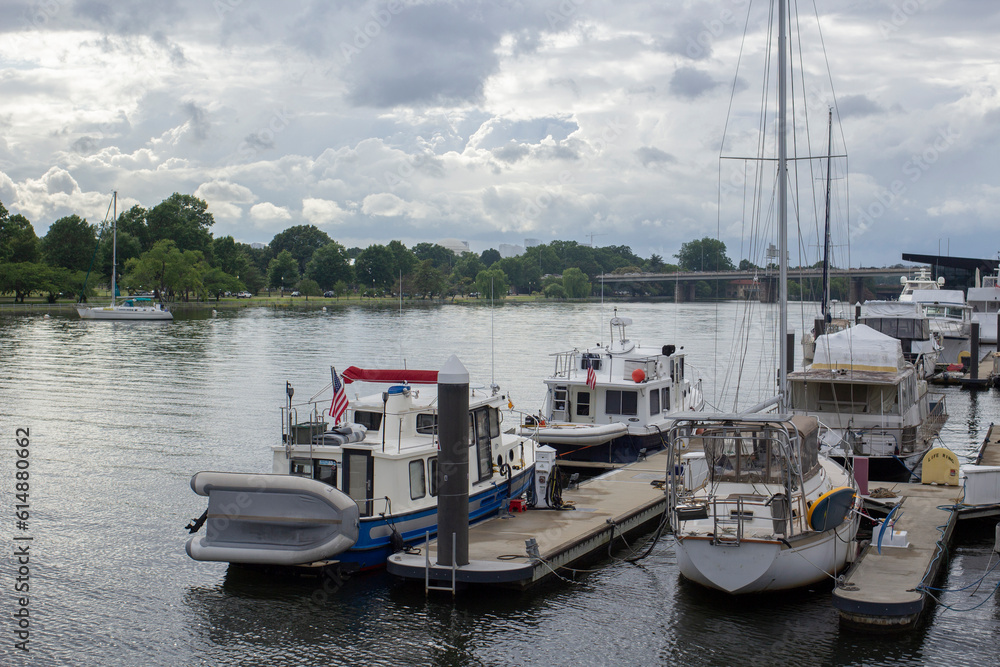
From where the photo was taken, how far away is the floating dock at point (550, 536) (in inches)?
604

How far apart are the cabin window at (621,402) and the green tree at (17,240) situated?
4788 inches

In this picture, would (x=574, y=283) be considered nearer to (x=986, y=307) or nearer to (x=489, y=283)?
(x=489, y=283)

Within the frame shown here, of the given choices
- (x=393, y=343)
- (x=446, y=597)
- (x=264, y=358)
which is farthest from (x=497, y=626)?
(x=393, y=343)

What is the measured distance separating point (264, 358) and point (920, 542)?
4662 centimetres

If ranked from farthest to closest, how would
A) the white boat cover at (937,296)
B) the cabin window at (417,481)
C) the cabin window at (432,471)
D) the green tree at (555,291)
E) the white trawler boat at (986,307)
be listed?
the green tree at (555,291) < the white trawler boat at (986,307) < the white boat cover at (937,296) < the cabin window at (432,471) < the cabin window at (417,481)

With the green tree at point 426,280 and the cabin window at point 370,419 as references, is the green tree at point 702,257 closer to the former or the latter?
the green tree at point 426,280

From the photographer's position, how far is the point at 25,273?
395 ft

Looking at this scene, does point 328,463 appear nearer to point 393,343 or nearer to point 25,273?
point 393,343

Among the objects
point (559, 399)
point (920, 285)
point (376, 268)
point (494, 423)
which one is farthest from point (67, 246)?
point (494, 423)

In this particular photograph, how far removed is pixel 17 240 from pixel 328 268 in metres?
55.9

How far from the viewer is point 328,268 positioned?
16950 centimetres

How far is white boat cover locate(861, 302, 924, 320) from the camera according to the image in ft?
160

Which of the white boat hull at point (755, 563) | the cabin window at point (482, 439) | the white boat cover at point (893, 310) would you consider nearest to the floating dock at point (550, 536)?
the cabin window at point (482, 439)

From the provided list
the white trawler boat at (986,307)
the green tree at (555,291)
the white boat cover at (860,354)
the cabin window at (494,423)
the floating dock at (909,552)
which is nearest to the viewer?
the floating dock at (909,552)
